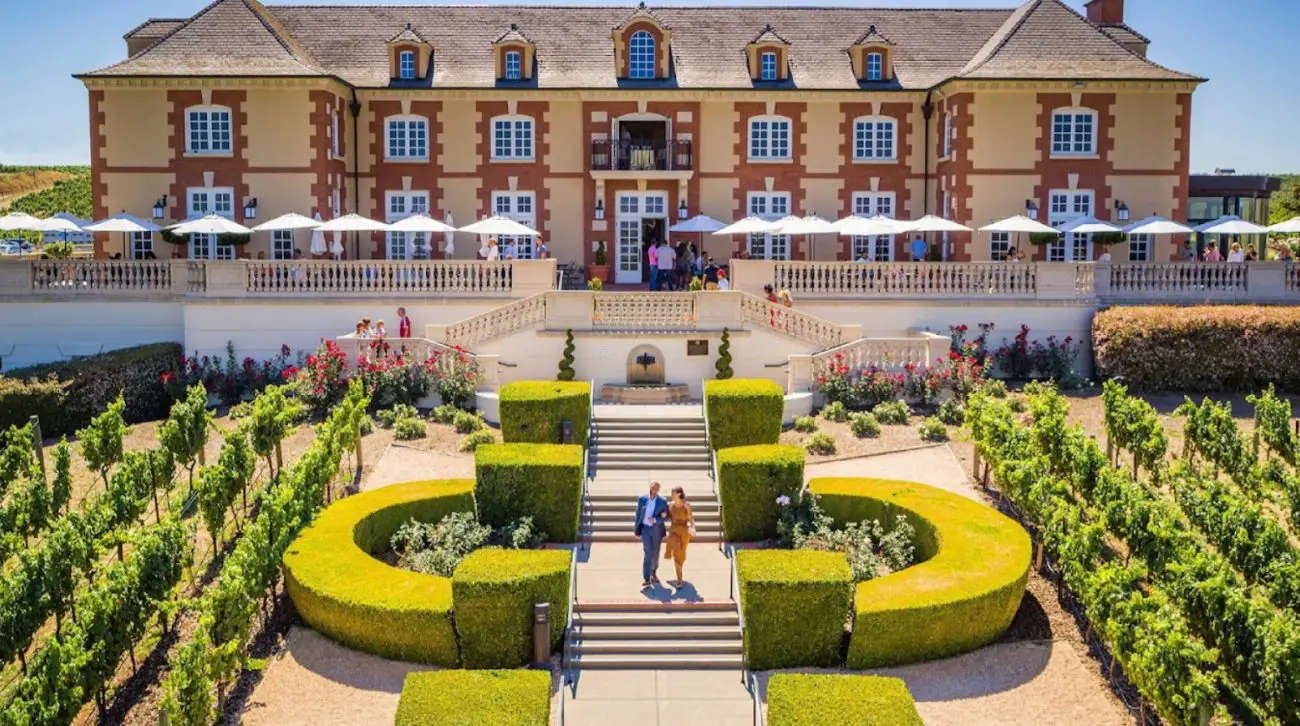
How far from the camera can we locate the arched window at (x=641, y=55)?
3853cm

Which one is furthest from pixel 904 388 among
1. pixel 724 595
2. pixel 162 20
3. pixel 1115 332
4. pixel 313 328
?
pixel 162 20

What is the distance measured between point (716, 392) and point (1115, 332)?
11.0m

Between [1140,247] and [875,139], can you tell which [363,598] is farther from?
[1140,247]

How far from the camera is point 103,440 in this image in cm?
2248

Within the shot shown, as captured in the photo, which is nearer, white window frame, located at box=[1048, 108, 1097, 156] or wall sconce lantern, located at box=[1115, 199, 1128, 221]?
white window frame, located at box=[1048, 108, 1097, 156]

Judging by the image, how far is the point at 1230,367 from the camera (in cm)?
2972

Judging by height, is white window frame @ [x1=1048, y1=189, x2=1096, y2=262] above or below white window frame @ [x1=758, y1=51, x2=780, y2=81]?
below

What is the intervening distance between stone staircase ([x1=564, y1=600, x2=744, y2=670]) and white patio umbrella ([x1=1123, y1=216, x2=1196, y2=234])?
2079 cm

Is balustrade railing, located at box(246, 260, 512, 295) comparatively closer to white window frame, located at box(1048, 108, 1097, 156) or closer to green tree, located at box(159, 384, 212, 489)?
green tree, located at box(159, 384, 212, 489)

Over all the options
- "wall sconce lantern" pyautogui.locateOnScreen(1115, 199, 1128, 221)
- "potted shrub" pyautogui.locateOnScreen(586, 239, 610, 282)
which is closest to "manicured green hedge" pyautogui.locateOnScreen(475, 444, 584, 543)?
"potted shrub" pyautogui.locateOnScreen(586, 239, 610, 282)

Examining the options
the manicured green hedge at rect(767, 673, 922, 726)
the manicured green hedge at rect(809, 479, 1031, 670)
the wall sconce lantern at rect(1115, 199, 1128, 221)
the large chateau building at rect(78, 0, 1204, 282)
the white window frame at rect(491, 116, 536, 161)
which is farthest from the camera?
the white window frame at rect(491, 116, 536, 161)

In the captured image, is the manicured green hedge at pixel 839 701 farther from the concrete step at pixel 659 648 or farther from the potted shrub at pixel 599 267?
the potted shrub at pixel 599 267

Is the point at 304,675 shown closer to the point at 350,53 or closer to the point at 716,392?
the point at 716,392

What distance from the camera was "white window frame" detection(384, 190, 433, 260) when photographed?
38000 millimetres
